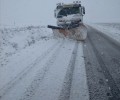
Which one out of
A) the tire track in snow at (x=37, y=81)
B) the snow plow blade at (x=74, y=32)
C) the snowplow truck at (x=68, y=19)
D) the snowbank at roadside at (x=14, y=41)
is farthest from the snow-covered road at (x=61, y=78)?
the snowplow truck at (x=68, y=19)

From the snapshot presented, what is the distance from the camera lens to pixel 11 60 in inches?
379

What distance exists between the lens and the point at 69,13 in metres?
18.5

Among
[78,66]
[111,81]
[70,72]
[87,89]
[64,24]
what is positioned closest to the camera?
[87,89]

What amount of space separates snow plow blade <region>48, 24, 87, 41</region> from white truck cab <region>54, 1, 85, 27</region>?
46.1 inches

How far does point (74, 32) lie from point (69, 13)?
2.66 m

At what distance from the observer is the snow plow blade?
1622 centimetres

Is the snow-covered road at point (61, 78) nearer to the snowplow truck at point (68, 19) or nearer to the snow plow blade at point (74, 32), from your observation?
the snow plow blade at point (74, 32)

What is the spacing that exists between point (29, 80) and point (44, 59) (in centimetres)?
277

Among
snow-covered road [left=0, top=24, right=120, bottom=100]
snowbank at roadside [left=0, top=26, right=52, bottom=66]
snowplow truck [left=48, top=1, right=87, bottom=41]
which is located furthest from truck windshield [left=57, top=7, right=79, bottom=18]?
snow-covered road [left=0, top=24, right=120, bottom=100]

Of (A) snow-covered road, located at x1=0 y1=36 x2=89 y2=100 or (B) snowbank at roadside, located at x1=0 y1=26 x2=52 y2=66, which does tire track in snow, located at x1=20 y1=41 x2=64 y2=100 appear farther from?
(B) snowbank at roadside, located at x1=0 y1=26 x2=52 y2=66

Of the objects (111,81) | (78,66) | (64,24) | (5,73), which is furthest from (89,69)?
(64,24)

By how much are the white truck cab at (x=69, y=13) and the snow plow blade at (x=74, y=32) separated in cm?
117

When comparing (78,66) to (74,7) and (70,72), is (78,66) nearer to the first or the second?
(70,72)

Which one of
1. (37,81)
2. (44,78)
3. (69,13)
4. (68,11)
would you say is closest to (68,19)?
(69,13)
